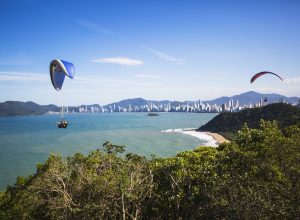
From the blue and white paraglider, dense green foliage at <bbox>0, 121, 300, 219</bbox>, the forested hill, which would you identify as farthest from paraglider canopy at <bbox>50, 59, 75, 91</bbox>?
the forested hill

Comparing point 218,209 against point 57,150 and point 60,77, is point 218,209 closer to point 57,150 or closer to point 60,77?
point 60,77

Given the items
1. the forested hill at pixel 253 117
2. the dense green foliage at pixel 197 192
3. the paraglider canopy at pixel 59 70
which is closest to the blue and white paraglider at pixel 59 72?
the paraglider canopy at pixel 59 70

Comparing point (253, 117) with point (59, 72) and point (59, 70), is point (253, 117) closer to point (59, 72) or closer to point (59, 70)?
point (59, 72)

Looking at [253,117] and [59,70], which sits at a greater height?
[59,70]

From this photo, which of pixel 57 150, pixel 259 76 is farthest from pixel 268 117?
pixel 259 76

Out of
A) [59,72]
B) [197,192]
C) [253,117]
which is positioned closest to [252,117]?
[253,117]
